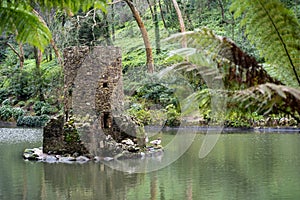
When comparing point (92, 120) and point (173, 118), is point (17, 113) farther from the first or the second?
point (92, 120)

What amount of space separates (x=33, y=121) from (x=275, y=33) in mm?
18991

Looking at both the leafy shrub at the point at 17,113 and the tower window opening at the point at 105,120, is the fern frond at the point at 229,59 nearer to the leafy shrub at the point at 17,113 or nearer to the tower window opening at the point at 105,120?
the tower window opening at the point at 105,120

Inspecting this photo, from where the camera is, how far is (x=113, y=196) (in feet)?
26.6

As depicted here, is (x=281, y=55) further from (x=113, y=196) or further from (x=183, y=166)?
(x=183, y=166)

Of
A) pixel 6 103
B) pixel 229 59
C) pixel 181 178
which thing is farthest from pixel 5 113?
pixel 229 59

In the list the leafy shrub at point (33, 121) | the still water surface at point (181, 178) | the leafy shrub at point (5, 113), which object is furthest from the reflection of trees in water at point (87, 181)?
the leafy shrub at point (5, 113)

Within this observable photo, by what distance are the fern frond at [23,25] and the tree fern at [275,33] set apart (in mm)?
1434

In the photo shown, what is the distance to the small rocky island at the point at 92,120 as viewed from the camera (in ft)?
42.4

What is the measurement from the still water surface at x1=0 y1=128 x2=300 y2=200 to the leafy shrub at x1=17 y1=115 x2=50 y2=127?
8.47m

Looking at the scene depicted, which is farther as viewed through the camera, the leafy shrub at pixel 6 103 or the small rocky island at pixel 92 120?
the leafy shrub at pixel 6 103

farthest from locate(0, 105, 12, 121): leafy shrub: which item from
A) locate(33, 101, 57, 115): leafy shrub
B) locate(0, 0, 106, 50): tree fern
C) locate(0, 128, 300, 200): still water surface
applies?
locate(0, 0, 106, 50): tree fern

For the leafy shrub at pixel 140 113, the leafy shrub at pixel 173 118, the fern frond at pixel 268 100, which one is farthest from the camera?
the leafy shrub at pixel 140 113

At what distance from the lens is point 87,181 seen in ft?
31.6

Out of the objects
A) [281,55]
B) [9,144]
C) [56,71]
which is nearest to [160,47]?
[56,71]
